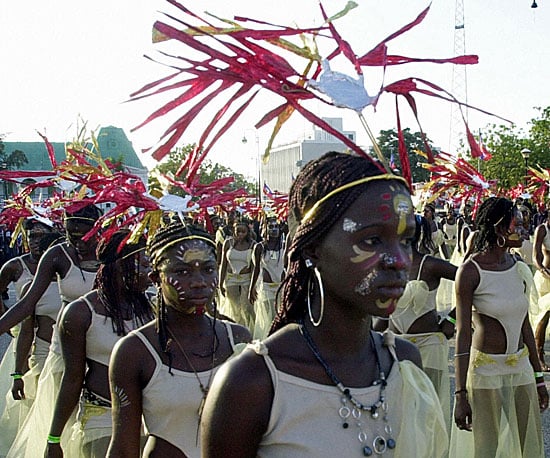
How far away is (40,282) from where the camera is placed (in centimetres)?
558

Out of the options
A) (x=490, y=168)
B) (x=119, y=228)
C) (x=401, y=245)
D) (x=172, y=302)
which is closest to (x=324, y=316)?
(x=401, y=245)

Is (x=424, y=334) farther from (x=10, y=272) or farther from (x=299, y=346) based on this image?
(x=10, y=272)

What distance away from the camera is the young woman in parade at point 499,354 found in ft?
15.9

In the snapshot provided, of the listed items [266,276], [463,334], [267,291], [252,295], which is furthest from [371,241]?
[266,276]

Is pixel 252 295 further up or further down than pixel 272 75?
further down

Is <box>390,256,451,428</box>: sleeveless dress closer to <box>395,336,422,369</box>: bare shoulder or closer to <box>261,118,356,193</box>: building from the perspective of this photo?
<box>261,118,356,193</box>: building

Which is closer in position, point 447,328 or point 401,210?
point 401,210

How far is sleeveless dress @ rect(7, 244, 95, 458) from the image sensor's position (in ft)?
17.2

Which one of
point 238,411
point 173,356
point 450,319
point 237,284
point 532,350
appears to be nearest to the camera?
point 238,411

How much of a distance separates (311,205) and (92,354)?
2232 mm

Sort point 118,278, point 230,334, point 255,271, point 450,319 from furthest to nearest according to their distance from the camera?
point 255,271 → point 450,319 → point 118,278 → point 230,334

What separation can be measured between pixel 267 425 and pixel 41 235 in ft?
20.7

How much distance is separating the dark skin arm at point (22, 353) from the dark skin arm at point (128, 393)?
10.5 feet

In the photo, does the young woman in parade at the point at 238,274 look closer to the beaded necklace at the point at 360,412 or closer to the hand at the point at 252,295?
the hand at the point at 252,295
